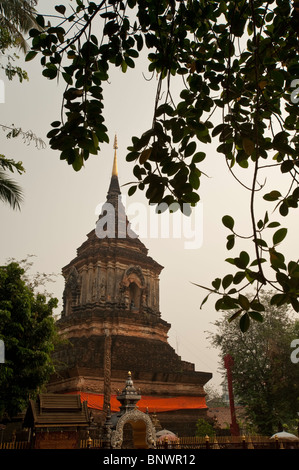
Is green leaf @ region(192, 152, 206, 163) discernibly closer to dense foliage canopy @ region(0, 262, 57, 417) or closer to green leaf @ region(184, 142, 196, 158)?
green leaf @ region(184, 142, 196, 158)

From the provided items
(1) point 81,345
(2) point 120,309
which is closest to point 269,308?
(2) point 120,309

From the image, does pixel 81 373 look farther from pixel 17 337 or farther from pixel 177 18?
pixel 177 18

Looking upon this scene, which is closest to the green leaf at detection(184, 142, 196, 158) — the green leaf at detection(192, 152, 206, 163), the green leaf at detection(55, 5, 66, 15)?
the green leaf at detection(192, 152, 206, 163)

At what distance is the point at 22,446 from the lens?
10.7 m

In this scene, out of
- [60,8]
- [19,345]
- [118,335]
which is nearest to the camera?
[60,8]

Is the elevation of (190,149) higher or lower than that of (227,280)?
higher

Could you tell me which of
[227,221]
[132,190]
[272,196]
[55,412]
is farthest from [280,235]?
[55,412]

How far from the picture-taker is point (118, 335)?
2128cm

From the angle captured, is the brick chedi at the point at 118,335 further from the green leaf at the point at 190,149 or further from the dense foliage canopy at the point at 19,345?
the green leaf at the point at 190,149

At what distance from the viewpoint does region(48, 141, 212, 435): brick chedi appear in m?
18.5

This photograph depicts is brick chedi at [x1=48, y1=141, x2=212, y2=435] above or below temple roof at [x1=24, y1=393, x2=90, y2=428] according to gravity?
above

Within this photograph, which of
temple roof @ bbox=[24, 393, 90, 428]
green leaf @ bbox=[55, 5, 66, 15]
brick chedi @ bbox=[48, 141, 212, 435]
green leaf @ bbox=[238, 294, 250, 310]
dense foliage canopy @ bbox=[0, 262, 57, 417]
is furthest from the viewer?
brick chedi @ bbox=[48, 141, 212, 435]

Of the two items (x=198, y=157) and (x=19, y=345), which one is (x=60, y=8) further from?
(x=19, y=345)
